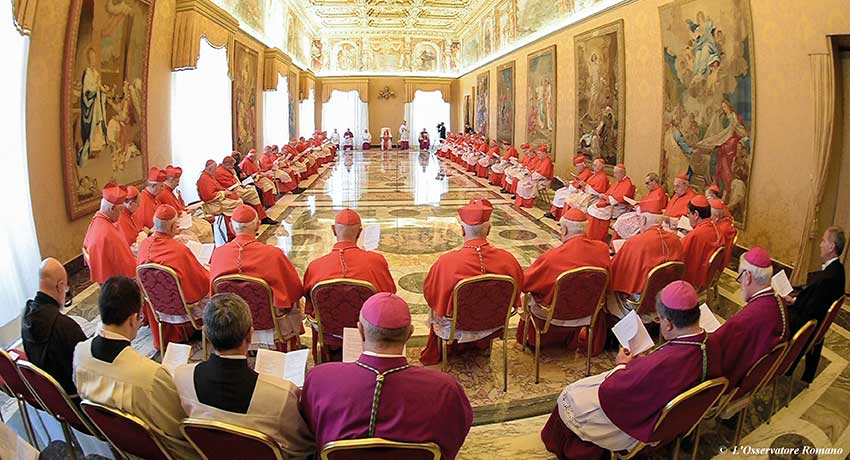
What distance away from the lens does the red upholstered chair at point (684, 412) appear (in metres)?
2.85

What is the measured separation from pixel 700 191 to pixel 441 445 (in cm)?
857

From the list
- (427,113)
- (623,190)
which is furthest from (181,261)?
(427,113)

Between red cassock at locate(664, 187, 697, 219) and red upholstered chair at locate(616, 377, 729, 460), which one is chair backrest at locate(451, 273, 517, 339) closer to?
red upholstered chair at locate(616, 377, 729, 460)

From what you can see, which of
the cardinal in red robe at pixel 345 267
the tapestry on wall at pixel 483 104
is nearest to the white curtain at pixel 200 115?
the cardinal in red robe at pixel 345 267

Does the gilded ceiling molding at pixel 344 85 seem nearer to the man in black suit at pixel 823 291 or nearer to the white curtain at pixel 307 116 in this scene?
the white curtain at pixel 307 116

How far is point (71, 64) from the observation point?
293 inches

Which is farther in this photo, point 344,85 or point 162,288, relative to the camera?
point 344,85

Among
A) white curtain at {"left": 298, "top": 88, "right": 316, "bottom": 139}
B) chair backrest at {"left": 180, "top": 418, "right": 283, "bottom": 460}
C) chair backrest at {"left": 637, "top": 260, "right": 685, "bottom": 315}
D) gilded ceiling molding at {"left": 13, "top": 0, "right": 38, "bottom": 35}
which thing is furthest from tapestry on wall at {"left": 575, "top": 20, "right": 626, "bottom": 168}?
white curtain at {"left": 298, "top": 88, "right": 316, "bottom": 139}

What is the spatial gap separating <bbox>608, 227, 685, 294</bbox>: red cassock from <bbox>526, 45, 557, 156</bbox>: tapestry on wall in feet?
39.7

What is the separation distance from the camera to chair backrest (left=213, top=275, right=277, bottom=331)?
173 inches

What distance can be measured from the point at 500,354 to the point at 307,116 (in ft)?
91.6

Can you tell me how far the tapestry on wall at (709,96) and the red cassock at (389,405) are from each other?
7.67 m

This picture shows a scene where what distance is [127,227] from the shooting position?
21.3 ft

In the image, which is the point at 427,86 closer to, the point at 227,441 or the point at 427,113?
the point at 427,113
